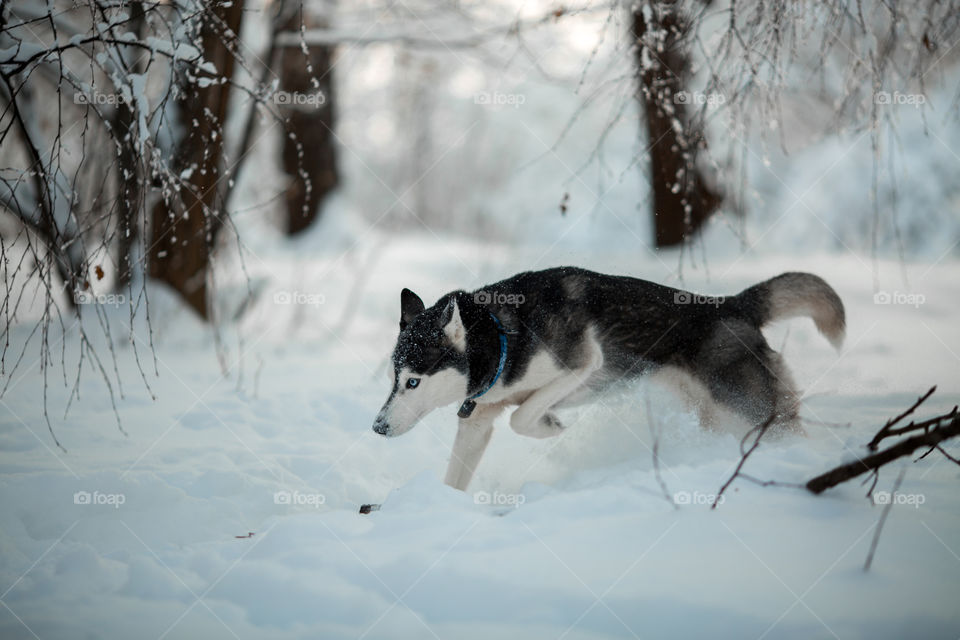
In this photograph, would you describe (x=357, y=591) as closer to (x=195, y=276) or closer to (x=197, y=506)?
(x=197, y=506)

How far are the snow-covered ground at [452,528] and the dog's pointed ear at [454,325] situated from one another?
0.70 m

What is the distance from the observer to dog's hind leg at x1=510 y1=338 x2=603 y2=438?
3.47 metres

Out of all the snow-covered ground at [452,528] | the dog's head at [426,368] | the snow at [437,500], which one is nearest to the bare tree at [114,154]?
the snow at [437,500]

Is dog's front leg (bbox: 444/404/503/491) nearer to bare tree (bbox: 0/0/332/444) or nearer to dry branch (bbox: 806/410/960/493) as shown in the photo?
bare tree (bbox: 0/0/332/444)

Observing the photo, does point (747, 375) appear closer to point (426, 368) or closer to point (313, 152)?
point (426, 368)

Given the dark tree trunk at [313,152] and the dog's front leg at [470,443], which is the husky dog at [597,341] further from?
the dark tree trunk at [313,152]

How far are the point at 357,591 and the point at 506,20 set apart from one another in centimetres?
847

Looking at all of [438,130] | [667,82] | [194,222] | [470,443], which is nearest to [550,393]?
[470,443]

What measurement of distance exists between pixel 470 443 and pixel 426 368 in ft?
2.19

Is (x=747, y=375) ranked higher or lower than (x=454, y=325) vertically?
lower

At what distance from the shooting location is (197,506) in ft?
10.2

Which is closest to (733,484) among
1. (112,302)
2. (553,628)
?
(553,628)

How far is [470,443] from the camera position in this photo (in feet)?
12.0

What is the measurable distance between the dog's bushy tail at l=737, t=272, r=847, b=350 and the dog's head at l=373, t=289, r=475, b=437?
65.1 inches
